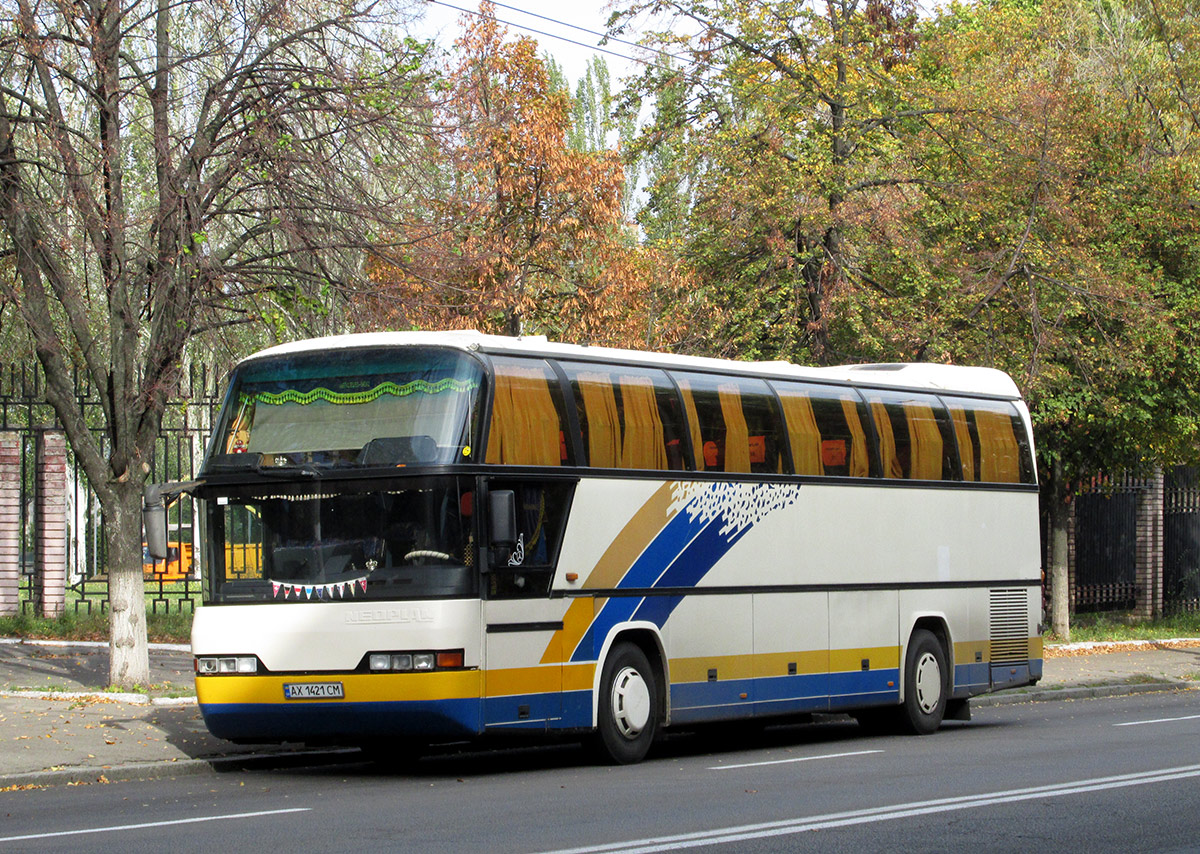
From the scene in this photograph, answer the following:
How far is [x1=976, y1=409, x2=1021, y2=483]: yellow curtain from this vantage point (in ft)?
60.6

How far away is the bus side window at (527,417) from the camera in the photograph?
1255 centimetres

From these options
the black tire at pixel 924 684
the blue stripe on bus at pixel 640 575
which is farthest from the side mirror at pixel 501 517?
the black tire at pixel 924 684

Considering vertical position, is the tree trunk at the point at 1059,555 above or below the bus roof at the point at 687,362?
below

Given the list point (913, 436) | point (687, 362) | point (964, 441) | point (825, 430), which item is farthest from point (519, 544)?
point (964, 441)

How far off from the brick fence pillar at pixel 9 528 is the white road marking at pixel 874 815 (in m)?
17.2

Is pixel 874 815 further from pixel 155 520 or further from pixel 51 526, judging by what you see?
pixel 51 526

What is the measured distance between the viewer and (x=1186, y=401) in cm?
2720

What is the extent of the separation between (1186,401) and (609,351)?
1640 centimetres

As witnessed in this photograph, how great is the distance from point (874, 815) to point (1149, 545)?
2614cm

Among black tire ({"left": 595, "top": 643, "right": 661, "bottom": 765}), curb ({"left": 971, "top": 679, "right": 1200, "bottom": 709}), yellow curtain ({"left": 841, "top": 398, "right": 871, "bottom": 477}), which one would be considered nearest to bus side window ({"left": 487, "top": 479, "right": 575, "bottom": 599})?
black tire ({"left": 595, "top": 643, "right": 661, "bottom": 765})

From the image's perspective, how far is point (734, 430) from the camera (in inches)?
592

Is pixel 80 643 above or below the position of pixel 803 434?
below

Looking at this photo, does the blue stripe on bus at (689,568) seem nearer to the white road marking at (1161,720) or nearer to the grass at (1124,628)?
the white road marking at (1161,720)

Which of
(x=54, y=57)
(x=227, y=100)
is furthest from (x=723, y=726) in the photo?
(x=54, y=57)
